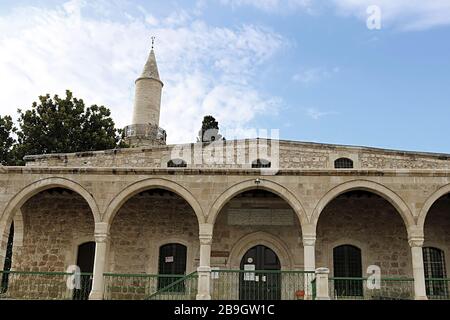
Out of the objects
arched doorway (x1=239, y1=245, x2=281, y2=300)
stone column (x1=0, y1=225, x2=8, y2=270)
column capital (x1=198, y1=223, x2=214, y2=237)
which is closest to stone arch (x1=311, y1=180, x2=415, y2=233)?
arched doorway (x1=239, y1=245, x2=281, y2=300)

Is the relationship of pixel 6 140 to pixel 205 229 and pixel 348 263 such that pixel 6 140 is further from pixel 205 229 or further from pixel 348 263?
pixel 348 263

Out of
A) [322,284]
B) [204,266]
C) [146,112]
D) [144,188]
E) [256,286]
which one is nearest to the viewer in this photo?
[322,284]

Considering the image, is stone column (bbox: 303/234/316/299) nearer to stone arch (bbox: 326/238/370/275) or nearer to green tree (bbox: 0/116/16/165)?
stone arch (bbox: 326/238/370/275)

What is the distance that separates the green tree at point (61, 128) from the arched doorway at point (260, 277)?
36.0ft

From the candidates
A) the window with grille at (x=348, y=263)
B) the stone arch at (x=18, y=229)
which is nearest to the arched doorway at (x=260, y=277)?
the window with grille at (x=348, y=263)

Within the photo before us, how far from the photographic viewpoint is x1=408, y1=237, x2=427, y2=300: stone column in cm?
1104

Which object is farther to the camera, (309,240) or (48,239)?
(48,239)

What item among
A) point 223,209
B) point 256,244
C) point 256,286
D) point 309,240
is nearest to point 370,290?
point 309,240

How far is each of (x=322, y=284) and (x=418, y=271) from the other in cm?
255

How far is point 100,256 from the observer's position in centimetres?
1166
